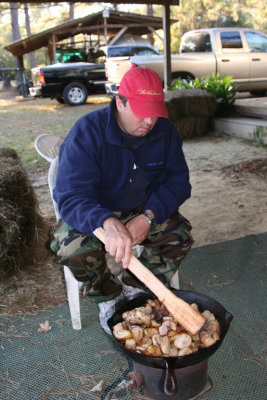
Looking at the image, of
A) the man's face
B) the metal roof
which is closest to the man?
the man's face

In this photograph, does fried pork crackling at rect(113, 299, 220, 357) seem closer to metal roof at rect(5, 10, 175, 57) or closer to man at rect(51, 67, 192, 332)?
man at rect(51, 67, 192, 332)

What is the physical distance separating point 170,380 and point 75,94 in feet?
37.3

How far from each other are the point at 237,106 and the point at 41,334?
250 inches

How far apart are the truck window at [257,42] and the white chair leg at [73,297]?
9573 millimetres

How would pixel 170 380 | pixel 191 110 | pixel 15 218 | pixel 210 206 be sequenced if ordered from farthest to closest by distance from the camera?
pixel 191 110
pixel 210 206
pixel 15 218
pixel 170 380

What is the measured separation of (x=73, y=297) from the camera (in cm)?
200

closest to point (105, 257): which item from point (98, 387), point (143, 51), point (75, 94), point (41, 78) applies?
point (98, 387)

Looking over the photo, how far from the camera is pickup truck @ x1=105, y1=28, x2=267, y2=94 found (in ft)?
31.8

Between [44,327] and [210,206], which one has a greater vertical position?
[210,206]

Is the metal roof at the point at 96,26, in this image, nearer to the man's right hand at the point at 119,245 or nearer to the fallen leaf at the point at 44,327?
the fallen leaf at the point at 44,327

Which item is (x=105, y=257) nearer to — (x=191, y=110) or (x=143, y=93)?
(x=143, y=93)

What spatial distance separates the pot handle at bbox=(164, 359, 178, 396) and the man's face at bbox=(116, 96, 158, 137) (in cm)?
101

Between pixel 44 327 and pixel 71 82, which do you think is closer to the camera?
pixel 44 327

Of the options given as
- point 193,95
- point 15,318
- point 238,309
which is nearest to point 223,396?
point 238,309
